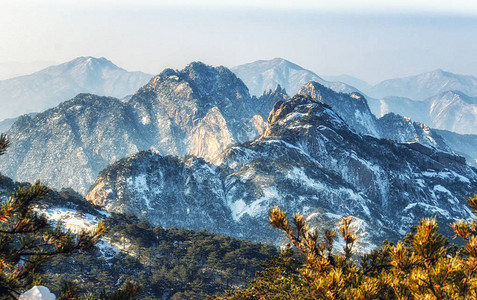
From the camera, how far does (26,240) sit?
475 inches

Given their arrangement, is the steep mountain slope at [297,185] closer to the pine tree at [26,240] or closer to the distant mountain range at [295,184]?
the distant mountain range at [295,184]

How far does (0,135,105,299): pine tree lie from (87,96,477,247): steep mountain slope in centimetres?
11506

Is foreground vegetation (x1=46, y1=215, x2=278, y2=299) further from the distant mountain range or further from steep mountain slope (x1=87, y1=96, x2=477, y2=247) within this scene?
the distant mountain range

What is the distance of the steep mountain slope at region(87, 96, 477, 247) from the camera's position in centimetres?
14138

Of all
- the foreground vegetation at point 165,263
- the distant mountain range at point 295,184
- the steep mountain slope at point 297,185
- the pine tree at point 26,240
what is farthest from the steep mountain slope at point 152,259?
the pine tree at point 26,240

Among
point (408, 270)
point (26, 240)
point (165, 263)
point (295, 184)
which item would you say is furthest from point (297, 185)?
point (26, 240)

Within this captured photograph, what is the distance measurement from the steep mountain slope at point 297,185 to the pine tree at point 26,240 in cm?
11506

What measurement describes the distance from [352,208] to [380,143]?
55043 millimetres

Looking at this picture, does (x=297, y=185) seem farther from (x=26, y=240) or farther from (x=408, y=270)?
(x=26, y=240)

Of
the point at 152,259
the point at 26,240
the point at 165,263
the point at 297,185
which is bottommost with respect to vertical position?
the point at 297,185

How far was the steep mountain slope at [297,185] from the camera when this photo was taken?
141375mm

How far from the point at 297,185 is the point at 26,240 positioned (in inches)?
5565

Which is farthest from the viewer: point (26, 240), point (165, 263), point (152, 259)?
point (152, 259)

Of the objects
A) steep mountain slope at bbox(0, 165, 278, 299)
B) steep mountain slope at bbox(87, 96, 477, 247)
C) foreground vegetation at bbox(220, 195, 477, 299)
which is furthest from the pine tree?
steep mountain slope at bbox(87, 96, 477, 247)
